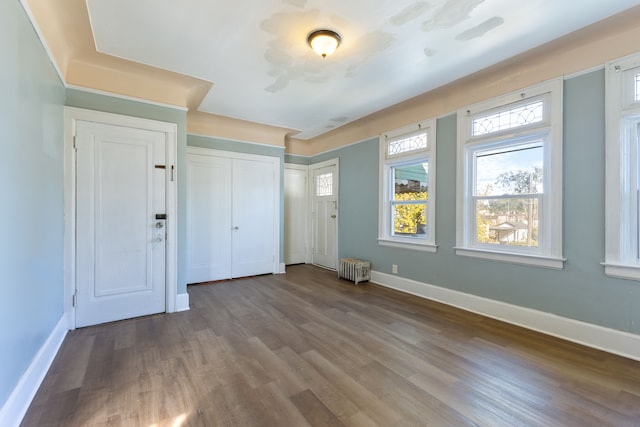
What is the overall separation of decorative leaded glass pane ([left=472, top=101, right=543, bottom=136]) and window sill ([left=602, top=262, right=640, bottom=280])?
4.88 ft

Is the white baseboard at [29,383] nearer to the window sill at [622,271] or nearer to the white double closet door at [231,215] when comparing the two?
the white double closet door at [231,215]

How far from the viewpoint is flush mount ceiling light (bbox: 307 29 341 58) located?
229 cm

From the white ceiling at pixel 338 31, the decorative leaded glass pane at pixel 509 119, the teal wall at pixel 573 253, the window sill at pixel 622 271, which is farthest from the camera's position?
the decorative leaded glass pane at pixel 509 119

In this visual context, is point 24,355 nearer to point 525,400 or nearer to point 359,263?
point 525,400

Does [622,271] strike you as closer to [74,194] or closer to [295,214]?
[295,214]

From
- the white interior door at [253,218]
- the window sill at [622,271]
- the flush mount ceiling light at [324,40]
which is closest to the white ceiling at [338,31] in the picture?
the flush mount ceiling light at [324,40]

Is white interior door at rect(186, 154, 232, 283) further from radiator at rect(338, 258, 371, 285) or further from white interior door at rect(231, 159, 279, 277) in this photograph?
radiator at rect(338, 258, 371, 285)

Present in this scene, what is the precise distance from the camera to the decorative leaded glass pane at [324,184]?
5703mm

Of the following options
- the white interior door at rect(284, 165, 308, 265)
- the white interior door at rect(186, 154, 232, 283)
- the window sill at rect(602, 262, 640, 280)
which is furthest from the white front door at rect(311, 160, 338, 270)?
the window sill at rect(602, 262, 640, 280)

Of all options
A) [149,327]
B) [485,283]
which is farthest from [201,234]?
[485,283]

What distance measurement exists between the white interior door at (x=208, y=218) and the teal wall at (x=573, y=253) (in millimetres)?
3400

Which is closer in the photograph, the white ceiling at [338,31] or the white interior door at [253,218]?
the white ceiling at [338,31]

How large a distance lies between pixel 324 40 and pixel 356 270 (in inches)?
131

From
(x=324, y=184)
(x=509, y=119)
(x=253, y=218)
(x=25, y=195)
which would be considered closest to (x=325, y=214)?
(x=324, y=184)
